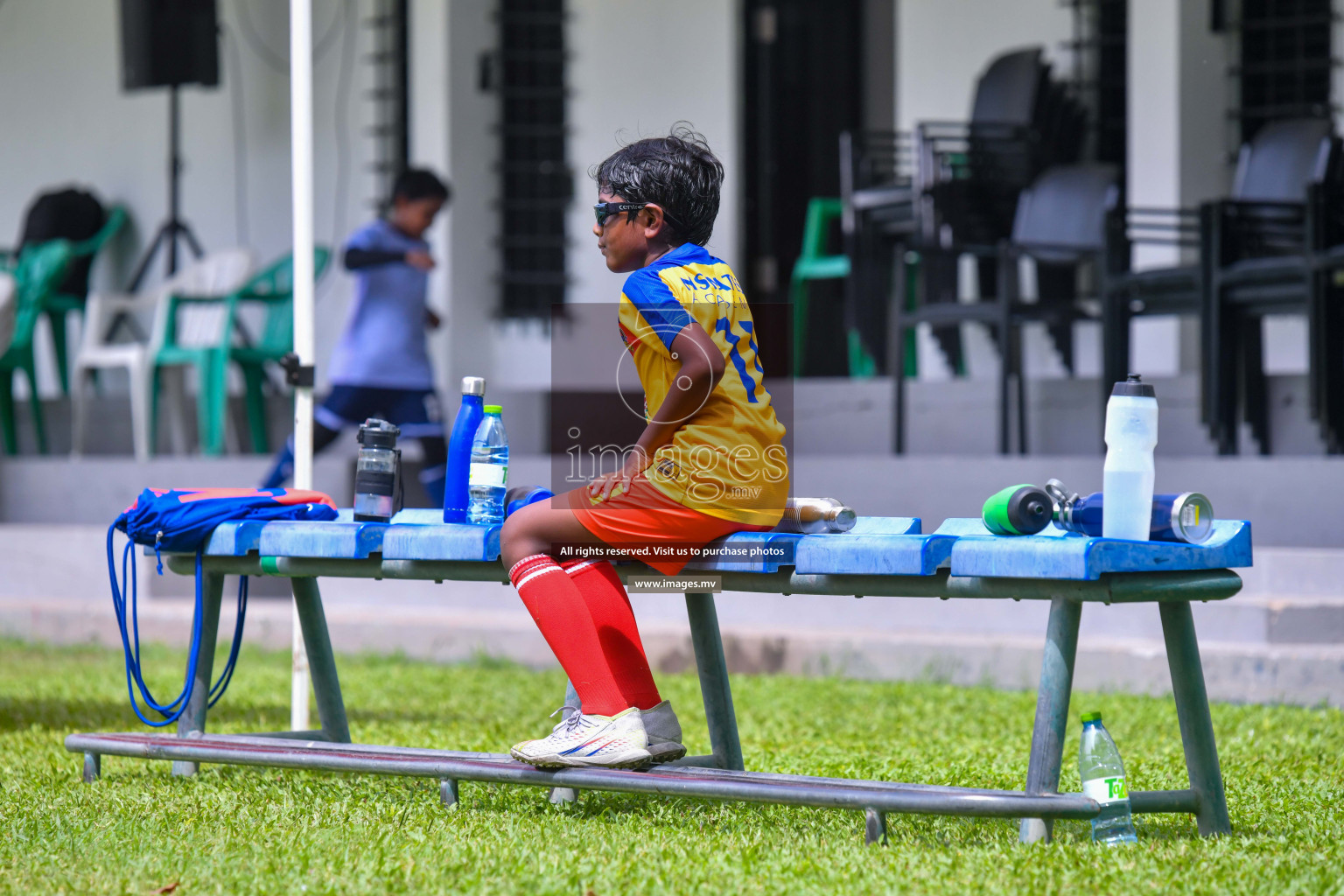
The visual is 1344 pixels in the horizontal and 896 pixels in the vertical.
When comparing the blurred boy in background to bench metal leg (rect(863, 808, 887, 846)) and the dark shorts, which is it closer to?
the dark shorts

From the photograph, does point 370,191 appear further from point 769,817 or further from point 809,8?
point 769,817

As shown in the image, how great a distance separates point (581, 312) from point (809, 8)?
79.9 inches

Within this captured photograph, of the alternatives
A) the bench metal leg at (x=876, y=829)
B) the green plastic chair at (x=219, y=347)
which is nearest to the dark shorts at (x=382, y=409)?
the green plastic chair at (x=219, y=347)

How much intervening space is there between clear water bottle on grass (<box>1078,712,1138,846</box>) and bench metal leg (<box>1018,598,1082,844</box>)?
117mm

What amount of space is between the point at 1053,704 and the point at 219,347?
240 inches

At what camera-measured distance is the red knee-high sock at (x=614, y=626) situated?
3.17 metres

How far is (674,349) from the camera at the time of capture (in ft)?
10.1

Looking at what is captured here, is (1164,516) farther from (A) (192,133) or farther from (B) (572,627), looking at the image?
(A) (192,133)

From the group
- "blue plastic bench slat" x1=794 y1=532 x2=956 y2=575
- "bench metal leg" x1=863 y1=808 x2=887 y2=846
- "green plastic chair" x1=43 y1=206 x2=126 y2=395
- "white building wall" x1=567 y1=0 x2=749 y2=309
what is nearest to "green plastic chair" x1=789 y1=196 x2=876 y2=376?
"white building wall" x1=567 y1=0 x2=749 y2=309

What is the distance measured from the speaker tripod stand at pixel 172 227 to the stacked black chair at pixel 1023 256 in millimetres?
4286

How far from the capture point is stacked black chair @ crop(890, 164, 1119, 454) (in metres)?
6.18

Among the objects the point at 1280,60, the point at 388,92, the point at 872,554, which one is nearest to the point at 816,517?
the point at 872,554

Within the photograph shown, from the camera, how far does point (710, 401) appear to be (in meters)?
3.11

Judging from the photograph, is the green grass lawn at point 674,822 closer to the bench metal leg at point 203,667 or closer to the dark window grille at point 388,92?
the bench metal leg at point 203,667
